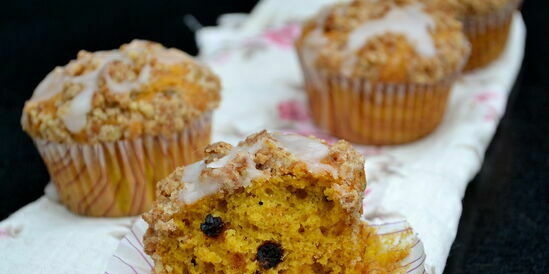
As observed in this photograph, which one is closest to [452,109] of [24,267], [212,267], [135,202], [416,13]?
[416,13]

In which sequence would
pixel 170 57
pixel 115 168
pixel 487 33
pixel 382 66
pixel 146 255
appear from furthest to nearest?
pixel 487 33 → pixel 382 66 → pixel 170 57 → pixel 115 168 → pixel 146 255

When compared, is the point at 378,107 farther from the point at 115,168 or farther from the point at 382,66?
the point at 115,168

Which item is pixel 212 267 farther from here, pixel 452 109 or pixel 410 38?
pixel 452 109

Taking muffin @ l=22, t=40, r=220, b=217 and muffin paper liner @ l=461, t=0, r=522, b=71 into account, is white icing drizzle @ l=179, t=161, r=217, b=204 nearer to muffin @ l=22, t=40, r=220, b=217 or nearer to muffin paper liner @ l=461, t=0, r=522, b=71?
muffin @ l=22, t=40, r=220, b=217

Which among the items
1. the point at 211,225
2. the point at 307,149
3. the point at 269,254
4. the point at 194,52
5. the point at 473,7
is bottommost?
the point at 194,52

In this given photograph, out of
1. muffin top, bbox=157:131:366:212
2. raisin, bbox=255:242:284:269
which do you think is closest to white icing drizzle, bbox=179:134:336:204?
muffin top, bbox=157:131:366:212

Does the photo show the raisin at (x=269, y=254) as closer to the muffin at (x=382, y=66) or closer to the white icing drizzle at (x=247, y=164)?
the white icing drizzle at (x=247, y=164)

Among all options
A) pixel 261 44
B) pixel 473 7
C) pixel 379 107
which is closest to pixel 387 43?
pixel 379 107
